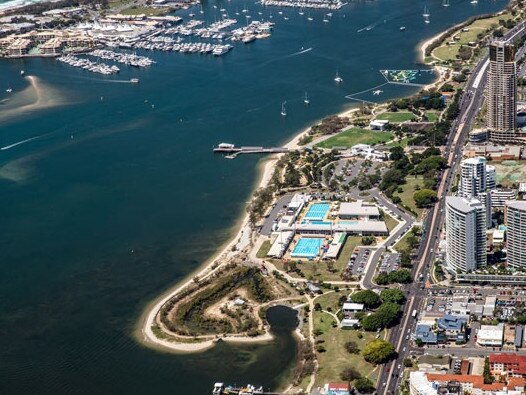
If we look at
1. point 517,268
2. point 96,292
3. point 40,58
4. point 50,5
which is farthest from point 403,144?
point 50,5

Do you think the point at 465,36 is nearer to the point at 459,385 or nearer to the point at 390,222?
the point at 390,222

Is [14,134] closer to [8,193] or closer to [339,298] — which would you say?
[8,193]

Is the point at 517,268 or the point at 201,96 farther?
the point at 201,96

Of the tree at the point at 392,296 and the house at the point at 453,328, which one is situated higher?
the tree at the point at 392,296

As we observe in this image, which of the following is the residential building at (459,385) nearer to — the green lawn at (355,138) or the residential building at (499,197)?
the residential building at (499,197)

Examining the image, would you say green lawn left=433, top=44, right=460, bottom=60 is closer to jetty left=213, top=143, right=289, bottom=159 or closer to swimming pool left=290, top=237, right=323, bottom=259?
jetty left=213, top=143, right=289, bottom=159

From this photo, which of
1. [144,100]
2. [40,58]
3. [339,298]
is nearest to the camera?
[339,298]

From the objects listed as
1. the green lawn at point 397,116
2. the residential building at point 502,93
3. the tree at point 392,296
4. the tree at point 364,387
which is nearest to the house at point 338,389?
the tree at point 364,387
